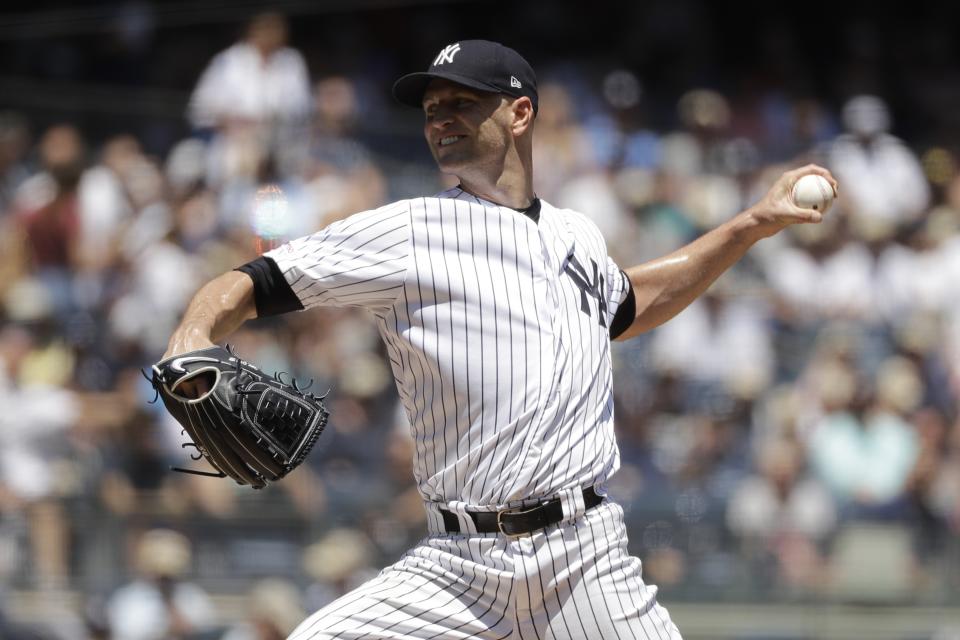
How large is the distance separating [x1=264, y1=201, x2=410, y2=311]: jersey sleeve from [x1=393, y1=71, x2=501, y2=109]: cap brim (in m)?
0.35

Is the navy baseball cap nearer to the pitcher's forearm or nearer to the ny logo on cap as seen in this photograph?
the ny logo on cap

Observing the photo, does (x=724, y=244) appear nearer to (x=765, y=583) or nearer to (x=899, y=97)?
(x=765, y=583)

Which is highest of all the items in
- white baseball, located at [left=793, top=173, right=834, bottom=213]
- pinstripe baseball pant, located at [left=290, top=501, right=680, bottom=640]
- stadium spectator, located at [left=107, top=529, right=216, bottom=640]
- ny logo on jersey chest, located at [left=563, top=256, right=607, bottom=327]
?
white baseball, located at [left=793, top=173, right=834, bottom=213]

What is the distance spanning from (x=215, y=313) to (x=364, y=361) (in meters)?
3.78

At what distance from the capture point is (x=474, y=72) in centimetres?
304

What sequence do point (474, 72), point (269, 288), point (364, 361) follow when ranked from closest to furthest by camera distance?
1. point (269, 288)
2. point (474, 72)
3. point (364, 361)

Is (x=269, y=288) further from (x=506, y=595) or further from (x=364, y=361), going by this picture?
(x=364, y=361)

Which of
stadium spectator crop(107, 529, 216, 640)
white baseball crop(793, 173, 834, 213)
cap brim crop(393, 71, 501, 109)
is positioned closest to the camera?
cap brim crop(393, 71, 501, 109)

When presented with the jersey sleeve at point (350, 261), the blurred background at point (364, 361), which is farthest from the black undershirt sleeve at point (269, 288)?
the blurred background at point (364, 361)

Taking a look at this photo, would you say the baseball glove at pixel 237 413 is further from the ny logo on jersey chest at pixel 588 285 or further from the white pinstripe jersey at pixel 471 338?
the ny logo on jersey chest at pixel 588 285

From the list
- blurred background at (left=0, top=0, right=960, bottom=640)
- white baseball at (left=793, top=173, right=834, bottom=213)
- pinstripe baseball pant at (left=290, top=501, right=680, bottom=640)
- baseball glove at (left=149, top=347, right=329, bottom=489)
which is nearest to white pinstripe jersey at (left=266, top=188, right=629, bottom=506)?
pinstripe baseball pant at (left=290, top=501, right=680, bottom=640)

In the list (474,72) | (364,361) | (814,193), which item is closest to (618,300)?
(814,193)

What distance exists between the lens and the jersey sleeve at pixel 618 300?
3.26 meters

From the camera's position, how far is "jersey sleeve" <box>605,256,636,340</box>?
3.26 meters
